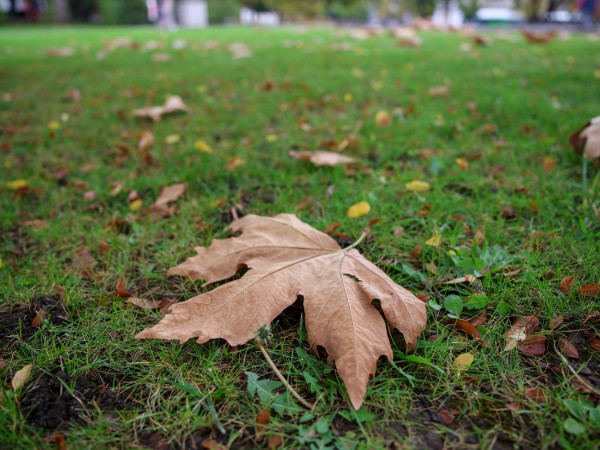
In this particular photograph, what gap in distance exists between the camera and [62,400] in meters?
1.07

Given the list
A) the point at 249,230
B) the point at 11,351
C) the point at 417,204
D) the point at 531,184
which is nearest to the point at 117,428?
the point at 11,351

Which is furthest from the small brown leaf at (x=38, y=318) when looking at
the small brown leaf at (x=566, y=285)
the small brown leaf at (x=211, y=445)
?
the small brown leaf at (x=566, y=285)

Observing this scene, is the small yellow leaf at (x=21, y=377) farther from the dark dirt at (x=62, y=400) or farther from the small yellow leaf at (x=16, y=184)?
the small yellow leaf at (x=16, y=184)

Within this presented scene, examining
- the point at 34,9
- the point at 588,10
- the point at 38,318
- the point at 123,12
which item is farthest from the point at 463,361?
the point at 34,9

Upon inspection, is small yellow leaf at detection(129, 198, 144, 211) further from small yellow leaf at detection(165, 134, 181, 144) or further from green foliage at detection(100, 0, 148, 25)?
green foliage at detection(100, 0, 148, 25)

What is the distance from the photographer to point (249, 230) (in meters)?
1.50

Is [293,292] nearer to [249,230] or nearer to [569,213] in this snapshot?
[249,230]

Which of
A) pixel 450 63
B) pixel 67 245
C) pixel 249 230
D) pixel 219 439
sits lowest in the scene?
pixel 219 439

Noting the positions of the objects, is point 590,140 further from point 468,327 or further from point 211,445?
point 211,445

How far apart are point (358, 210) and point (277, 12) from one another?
4759cm

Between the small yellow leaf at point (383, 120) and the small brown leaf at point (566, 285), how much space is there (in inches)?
71.2

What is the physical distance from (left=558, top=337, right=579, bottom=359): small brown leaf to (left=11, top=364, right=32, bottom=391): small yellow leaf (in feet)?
4.80

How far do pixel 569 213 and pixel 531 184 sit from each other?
0.30 metres

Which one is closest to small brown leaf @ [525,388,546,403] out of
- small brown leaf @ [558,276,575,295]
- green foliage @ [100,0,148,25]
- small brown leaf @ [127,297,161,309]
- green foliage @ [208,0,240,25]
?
small brown leaf @ [558,276,575,295]
